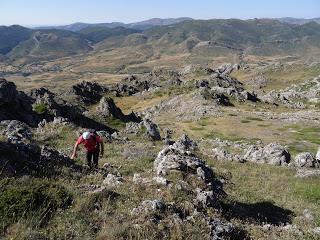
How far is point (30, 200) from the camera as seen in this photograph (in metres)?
11.3

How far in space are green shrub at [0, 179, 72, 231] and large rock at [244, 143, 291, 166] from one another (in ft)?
75.1

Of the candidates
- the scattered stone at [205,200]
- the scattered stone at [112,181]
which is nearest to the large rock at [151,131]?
the scattered stone at [112,181]

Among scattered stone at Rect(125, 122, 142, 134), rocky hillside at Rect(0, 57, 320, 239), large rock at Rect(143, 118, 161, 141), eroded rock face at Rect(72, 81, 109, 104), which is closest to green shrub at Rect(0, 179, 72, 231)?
rocky hillside at Rect(0, 57, 320, 239)

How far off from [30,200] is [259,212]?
30.3ft

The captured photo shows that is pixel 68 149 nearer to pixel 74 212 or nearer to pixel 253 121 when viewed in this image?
pixel 74 212

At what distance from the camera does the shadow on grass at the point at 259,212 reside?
15.7m

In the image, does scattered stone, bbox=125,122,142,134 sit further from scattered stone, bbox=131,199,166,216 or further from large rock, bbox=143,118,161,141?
scattered stone, bbox=131,199,166,216

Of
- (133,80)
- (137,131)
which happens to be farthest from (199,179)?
(133,80)

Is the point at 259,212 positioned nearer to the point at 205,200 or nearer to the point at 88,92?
the point at 205,200

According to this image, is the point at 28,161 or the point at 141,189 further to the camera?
the point at 28,161

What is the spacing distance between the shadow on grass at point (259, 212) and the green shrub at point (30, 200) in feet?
18.8

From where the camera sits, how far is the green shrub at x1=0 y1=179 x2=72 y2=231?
10.4 metres

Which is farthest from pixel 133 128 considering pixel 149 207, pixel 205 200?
pixel 149 207

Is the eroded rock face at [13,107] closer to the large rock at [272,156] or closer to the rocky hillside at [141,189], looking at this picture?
the rocky hillside at [141,189]
